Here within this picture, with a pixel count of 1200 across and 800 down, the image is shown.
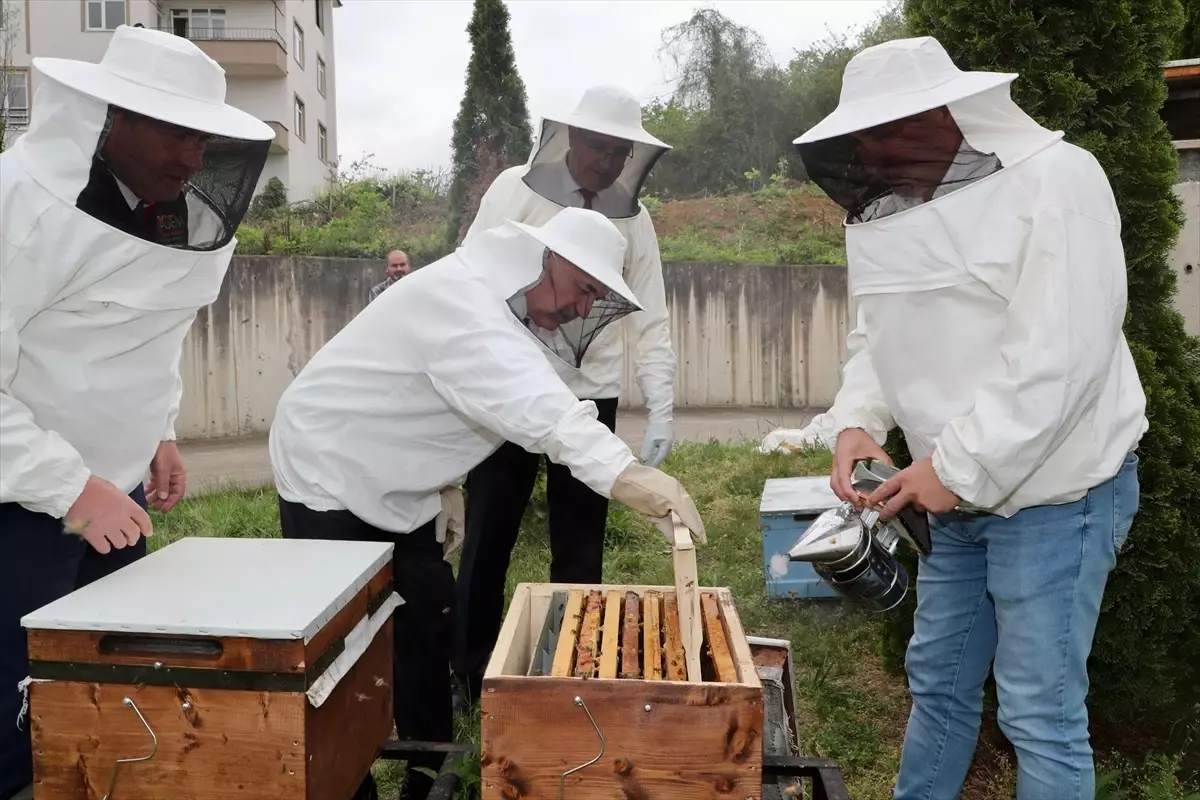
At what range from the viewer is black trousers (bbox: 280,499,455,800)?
2188mm

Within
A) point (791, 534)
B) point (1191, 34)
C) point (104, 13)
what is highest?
point (104, 13)

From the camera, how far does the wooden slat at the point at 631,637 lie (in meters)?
1.50

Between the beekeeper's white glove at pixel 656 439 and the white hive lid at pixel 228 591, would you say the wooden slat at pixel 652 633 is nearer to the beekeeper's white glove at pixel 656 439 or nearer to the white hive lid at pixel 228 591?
the white hive lid at pixel 228 591

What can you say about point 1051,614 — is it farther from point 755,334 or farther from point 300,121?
point 300,121

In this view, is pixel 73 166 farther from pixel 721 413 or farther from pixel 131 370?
pixel 721 413

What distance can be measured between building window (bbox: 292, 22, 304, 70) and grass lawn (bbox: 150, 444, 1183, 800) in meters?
17.9

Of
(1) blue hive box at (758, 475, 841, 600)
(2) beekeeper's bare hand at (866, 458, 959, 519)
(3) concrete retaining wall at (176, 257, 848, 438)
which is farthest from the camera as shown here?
(3) concrete retaining wall at (176, 257, 848, 438)

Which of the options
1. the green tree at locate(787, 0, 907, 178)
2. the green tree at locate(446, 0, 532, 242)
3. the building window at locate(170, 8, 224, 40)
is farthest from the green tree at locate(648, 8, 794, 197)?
the building window at locate(170, 8, 224, 40)

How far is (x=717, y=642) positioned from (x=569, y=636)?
10.6 inches

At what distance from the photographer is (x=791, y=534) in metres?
3.83

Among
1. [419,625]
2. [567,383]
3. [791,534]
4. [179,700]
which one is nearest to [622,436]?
[791,534]

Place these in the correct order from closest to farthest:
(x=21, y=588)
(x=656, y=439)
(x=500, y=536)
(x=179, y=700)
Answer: (x=179, y=700), (x=21, y=588), (x=500, y=536), (x=656, y=439)

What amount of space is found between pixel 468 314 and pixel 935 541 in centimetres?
110

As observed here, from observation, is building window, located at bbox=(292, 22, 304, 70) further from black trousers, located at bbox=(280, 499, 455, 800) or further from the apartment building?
black trousers, located at bbox=(280, 499, 455, 800)
